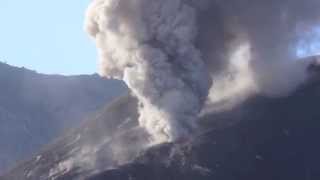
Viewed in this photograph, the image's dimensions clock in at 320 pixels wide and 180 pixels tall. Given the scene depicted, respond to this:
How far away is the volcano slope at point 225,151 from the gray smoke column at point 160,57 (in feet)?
13.1

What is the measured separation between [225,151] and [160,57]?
16476mm

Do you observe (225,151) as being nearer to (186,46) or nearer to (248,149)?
(248,149)

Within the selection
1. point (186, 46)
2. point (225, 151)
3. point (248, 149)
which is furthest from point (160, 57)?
point (248, 149)

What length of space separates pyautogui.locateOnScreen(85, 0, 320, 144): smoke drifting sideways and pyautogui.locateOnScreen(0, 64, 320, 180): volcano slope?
3.29m

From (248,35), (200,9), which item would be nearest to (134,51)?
(200,9)

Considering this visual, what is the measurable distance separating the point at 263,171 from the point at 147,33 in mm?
20298

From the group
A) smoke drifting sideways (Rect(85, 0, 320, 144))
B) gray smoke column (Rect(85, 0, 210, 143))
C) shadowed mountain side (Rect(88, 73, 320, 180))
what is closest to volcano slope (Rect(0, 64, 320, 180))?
shadowed mountain side (Rect(88, 73, 320, 180))

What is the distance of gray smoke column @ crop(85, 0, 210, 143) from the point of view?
3590 inches

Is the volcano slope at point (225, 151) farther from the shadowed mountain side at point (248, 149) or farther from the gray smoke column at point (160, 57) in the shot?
the gray smoke column at point (160, 57)

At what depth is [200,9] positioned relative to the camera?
98062 mm

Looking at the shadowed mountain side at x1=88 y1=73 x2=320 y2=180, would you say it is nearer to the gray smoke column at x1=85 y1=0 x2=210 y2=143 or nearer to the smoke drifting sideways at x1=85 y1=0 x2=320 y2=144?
the smoke drifting sideways at x1=85 y1=0 x2=320 y2=144

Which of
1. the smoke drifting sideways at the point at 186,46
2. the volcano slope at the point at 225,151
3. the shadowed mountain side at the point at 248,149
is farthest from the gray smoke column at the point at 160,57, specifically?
the volcano slope at the point at 225,151

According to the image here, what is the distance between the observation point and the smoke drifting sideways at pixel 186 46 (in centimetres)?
9212

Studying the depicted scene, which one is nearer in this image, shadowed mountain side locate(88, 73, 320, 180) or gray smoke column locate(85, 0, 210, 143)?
gray smoke column locate(85, 0, 210, 143)
